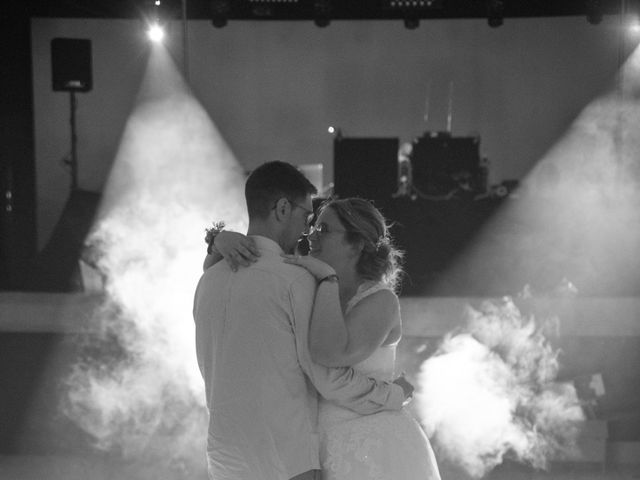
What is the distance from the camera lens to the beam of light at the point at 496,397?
454 centimetres

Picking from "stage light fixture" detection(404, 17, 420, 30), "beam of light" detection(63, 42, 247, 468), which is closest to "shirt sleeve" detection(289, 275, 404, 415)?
"beam of light" detection(63, 42, 247, 468)

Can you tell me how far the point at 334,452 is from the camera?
228 cm

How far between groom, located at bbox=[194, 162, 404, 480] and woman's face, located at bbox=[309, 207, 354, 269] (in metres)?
0.30

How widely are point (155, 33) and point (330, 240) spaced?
23.5 feet

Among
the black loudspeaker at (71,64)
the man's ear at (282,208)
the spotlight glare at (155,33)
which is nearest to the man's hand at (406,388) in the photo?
the man's ear at (282,208)

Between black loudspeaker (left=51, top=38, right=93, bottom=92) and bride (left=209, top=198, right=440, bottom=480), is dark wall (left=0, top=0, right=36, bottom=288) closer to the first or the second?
black loudspeaker (left=51, top=38, right=93, bottom=92)

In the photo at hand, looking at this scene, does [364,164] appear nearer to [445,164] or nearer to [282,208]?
[445,164]

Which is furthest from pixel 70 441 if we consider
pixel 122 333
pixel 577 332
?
pixel 577 332

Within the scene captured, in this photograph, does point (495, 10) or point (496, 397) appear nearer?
point (496, 397)

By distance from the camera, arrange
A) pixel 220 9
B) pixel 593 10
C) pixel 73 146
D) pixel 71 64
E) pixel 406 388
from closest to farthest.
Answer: pixel 406 388
pixel 593 10
pixel 220 9
pixel 71 64
pixel 73 146

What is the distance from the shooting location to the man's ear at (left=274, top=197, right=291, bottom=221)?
2098mm

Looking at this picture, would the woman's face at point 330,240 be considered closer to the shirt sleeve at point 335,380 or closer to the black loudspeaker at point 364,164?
the shirt sleeve at point 335,380

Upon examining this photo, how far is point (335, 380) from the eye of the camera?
84.2 inches

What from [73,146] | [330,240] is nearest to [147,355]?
[330,240]
